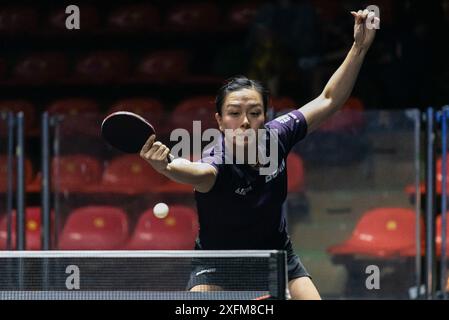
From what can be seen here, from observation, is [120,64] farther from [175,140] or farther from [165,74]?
[175,140]

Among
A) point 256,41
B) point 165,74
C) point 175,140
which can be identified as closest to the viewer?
point 175,140

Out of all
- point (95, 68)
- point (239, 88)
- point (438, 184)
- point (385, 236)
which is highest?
point (95, 68)

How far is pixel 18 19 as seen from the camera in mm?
11562

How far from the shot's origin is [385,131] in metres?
8.08

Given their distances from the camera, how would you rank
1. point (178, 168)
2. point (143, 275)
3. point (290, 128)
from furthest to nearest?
1. point (143, 275)
2. point (290, 128)
3. point (178, 168)

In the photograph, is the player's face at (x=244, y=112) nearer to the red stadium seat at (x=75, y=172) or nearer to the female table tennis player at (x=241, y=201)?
the female table tennis player at (x=241, y=201)

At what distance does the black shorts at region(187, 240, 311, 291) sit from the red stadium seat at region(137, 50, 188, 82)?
6.23 metres

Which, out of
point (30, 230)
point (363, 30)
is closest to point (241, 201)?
point (363, 30)

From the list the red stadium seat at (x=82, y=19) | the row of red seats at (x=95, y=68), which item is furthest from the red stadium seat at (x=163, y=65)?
the red stadium seat at (x=82, y=19)

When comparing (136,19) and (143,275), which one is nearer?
(143,275)

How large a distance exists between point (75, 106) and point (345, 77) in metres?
5.48

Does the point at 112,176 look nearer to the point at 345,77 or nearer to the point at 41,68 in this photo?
the point at 345,77
